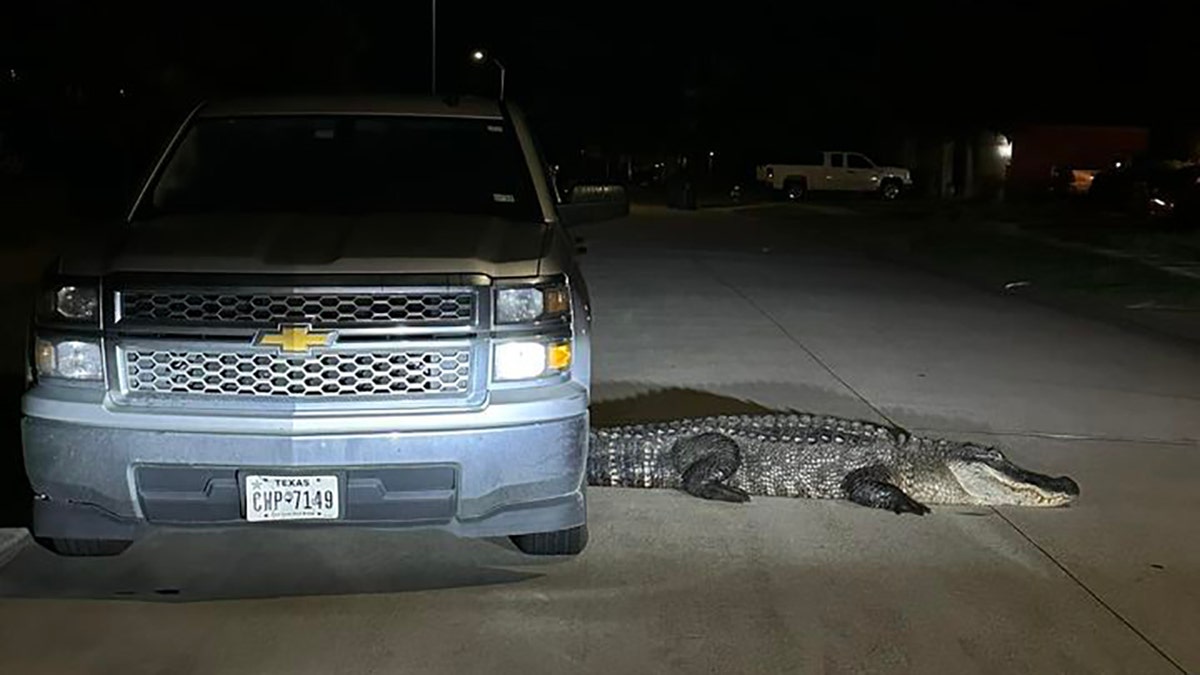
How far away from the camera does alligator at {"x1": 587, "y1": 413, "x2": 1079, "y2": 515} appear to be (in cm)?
682

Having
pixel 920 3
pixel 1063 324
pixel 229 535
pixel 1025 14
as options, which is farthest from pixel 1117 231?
pixel 229 535

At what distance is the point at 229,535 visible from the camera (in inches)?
240

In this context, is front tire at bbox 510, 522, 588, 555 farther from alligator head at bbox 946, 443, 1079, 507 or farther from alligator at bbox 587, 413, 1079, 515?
alligator head at bbox 946, 443, 1079, 507

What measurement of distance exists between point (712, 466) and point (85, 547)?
3.08m

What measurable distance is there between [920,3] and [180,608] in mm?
43191

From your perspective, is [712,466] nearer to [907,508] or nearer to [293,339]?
[907,508]

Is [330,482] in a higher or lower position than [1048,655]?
higher

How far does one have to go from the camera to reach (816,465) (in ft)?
22.6

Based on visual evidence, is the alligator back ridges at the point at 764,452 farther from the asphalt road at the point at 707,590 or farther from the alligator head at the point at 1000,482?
the alligator head at the point at 1000,482

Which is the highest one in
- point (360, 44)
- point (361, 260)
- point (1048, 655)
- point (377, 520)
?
point (360, 44)

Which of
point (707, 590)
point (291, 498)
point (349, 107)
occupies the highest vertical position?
point (349, 107)

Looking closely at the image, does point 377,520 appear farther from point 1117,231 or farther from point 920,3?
point 920,3

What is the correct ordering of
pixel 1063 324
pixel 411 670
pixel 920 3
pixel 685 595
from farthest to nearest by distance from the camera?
pixel 920 3, pixel 1063 324, pixel 685 595, pixel 411 670

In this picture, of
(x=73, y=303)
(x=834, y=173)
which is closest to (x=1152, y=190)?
(x=834, y=173)
